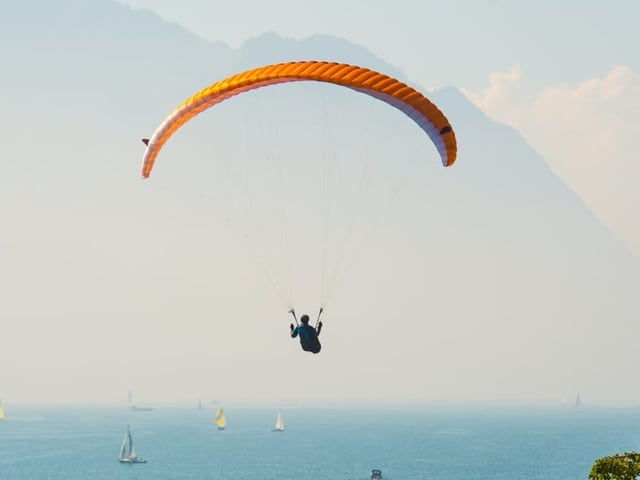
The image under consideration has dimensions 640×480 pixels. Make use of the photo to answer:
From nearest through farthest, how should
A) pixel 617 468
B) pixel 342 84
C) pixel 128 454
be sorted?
pixel 617 468 < pixel 342 84 < pixel 128 454

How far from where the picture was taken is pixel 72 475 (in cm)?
14125

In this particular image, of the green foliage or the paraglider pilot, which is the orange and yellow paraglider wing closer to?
the paraglider pilot

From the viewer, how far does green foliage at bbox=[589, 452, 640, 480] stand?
84.8ft

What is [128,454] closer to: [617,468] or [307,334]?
[307,334]

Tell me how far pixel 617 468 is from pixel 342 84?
1327 centimetres

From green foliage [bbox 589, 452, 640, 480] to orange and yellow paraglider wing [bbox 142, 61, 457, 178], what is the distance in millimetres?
10776

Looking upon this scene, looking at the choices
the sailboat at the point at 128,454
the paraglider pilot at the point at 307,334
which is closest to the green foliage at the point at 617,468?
the paraglider pilot at the point at 307,334

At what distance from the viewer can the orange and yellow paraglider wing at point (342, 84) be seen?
27.8 m

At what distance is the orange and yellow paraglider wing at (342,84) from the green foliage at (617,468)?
10776mm

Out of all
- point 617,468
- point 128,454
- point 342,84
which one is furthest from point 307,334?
point 128,454

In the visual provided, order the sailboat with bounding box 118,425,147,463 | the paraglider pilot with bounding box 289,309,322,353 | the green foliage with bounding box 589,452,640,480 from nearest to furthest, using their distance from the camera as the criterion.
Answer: the green foliage with bounding box 589,452,640,480 < the paraglider pilot with bounding box 289,309,322,353 < the sailboat with bounding box 118,425,147,463

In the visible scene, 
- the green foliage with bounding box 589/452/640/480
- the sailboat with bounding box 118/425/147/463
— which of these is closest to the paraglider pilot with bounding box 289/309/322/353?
the green foliage with bounding box 589/452/640/480

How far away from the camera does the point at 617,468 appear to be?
25859 millimetres

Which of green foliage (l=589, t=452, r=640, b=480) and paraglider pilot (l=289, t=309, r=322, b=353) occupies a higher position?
paraglider pilot (l=289, t=309, r=322, b=353)
